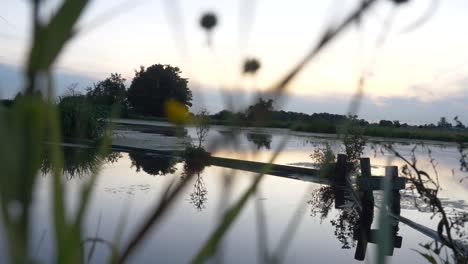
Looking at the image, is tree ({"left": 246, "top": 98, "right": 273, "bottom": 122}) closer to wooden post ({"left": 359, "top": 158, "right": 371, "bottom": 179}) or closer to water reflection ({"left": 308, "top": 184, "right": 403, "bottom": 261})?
water reflection ({"left": 308, "top": 184, "right": 403, "bottom": 261})

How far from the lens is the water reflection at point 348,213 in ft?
19.8

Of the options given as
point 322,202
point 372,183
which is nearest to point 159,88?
point 372,183

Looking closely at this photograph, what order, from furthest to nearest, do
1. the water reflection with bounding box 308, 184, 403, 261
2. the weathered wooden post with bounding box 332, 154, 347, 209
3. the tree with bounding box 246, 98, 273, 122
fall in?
the weathered wooden post with bounding box 332, 154, 347, 209 < the water reflection with bounding box 308, 184, 403, 261 < the tree with bounding box 246, 98, 273, 122

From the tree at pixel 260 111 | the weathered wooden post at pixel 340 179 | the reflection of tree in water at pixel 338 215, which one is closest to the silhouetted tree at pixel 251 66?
the tree at pixel 260 111

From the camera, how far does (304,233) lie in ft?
20.6

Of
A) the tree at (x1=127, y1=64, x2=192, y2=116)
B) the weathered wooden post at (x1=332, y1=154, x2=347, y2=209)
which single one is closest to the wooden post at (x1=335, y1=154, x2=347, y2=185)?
the weathered wooden post at (x1=332, y1=154, x2=347, y2=209)

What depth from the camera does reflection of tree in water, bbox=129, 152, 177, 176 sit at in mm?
10927

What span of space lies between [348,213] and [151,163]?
214 inches

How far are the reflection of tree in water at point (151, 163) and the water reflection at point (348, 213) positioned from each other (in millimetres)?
3019

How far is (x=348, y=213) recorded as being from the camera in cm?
796

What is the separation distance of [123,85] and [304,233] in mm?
5907

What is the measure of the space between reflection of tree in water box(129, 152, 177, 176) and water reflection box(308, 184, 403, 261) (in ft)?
9.90

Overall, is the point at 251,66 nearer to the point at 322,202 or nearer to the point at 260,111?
the point at 260,111

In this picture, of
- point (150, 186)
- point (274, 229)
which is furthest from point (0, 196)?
point (150, 186)
